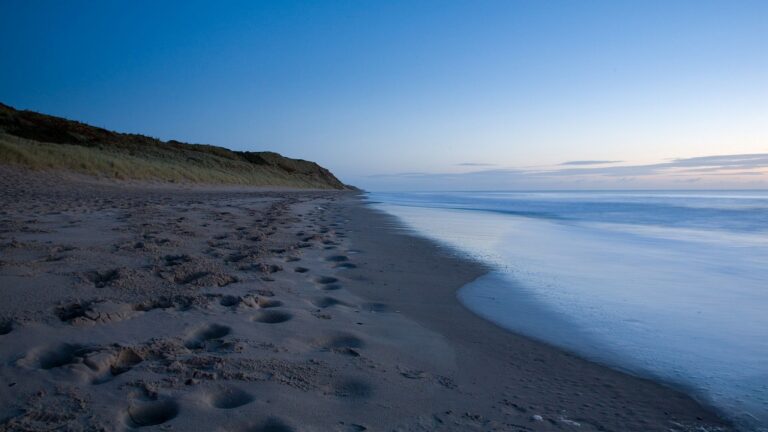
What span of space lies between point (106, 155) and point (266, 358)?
30.3 meters

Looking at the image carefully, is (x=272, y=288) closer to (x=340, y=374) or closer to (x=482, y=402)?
(x=340, y=374)

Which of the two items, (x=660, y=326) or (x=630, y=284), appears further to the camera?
(x=630, y=284)

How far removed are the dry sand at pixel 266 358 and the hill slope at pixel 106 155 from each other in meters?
20.3

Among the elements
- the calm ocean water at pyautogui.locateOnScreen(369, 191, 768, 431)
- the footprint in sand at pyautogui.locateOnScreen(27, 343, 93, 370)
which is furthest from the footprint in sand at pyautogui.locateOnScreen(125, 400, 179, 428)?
the calm ocean water at pyautogui.locateOnScreen(369, 191, 768, 431)

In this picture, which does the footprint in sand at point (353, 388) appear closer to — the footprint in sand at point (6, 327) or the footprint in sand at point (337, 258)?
the footprint in sand at point (6, 327)

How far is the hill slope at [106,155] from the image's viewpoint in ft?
69.8

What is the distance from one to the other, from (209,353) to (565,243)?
7.56m

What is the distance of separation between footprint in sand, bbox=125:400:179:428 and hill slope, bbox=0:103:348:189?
2217 cm

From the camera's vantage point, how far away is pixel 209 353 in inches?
94.5

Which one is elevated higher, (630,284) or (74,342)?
(74,342)

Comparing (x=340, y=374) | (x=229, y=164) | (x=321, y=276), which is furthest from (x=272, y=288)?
(x=229, y=164)

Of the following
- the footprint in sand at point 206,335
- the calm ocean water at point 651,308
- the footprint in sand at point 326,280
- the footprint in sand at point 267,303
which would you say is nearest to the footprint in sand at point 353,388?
the footprint in sand at point 206,335

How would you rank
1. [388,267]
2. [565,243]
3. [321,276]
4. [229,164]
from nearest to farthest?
[321,276]
[388,267]
[565,243]
[229,164]

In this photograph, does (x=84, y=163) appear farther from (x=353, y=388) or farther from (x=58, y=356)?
(x=353, y=388)
